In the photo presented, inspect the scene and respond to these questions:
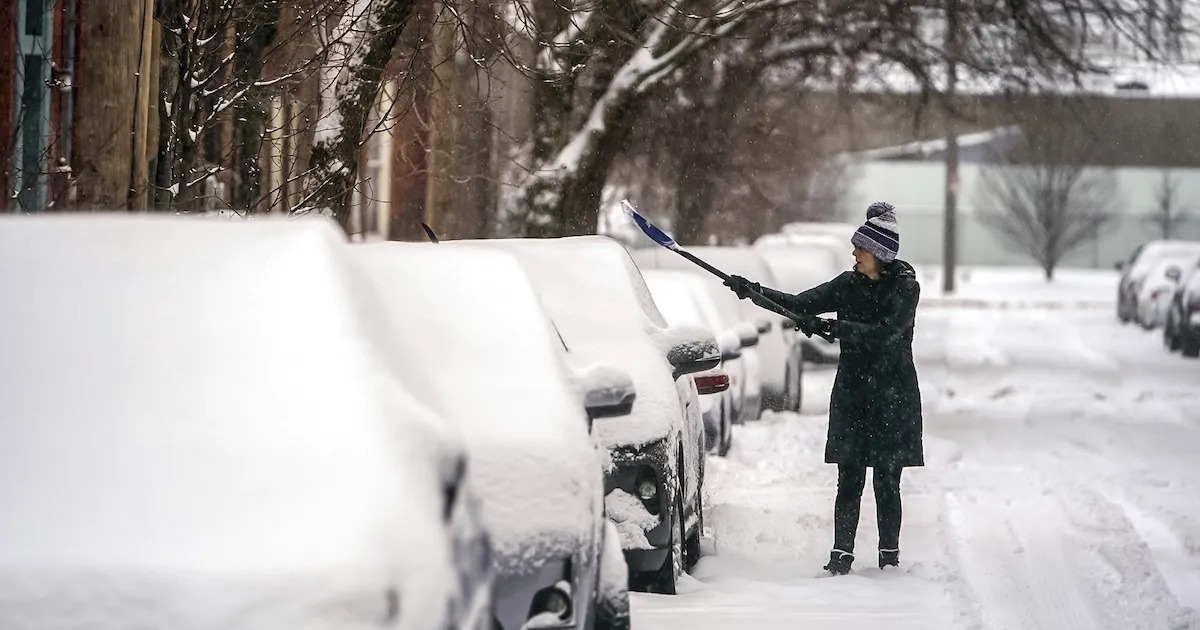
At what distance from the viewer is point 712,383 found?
10250 mm

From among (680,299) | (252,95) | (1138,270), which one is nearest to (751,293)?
(252,95)

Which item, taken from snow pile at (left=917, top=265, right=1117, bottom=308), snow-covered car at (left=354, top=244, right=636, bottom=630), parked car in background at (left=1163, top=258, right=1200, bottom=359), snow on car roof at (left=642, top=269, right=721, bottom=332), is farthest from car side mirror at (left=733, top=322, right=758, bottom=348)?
snow pile at (left=917, top=265, right=1117, bottom=308)

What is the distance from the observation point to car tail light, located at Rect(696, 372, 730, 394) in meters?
10.2

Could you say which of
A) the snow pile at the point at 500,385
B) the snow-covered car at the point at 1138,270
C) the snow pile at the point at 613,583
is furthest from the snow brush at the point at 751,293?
the snow-covered car at the point at 1138,270

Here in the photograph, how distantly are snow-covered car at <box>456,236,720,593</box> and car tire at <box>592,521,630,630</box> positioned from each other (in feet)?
4.16

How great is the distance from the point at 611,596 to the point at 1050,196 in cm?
5516

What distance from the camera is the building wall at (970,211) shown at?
239 feet

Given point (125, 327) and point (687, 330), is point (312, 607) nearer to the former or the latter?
point (125, 327)

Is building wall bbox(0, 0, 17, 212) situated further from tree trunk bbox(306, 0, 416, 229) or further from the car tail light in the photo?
the car tail light

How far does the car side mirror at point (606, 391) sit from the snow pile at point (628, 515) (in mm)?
1609

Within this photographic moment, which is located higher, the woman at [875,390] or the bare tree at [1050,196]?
the bare tree at [1050,196]

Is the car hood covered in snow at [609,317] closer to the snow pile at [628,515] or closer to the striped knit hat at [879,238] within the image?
the snow pile at [628,515]

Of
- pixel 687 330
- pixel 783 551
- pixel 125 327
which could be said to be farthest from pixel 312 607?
pixel 783 551

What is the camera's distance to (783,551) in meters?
8.80
